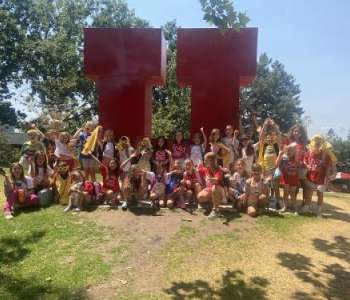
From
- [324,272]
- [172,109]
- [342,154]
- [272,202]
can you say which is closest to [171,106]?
[172,109]

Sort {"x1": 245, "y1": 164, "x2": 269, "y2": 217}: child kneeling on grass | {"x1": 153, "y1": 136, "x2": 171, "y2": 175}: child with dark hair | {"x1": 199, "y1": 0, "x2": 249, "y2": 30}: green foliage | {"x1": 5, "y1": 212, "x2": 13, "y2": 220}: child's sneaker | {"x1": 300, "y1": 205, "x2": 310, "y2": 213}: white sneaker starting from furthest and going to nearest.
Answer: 1. {"x1": 153, "y1": 136, "x2": 171, "y2": 175}: child with dark hair
2. {"x1": 300, "y1": 205, "x2": 310, "y2": 213}: white sneaker
3. {"x1": 5, "y1": 212, "x2": 13, "y2": 220}: child's sneaker
4. {"x1": 245, "y1": 164, "x2": 269, "y2": 217}: child kneeling on grass
5. {"x1": 199, "y1": 0, "x2": 249, "y2": 30}: green foliage

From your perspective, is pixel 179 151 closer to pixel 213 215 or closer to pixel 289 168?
pixel 213 215

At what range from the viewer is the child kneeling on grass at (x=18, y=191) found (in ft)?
27.9

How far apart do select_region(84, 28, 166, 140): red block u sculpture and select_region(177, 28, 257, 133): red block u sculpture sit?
645 millimetres

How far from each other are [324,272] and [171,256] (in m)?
2.17

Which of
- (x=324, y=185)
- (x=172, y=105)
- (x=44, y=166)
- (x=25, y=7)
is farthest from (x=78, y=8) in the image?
(x=324, y=185)

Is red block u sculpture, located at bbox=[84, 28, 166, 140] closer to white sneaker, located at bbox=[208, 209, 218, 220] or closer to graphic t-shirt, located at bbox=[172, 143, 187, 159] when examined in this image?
graphic t-shirt, located at bbox=[172, 143, 187, 159]

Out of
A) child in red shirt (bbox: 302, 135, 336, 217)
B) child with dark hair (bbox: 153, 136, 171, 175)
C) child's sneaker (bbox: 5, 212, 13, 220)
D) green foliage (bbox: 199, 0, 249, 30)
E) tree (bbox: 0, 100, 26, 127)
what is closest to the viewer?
green foliage (bbox: 199, 0, 249, 30)

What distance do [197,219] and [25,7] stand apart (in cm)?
2728

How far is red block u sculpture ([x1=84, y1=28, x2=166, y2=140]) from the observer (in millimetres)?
9781

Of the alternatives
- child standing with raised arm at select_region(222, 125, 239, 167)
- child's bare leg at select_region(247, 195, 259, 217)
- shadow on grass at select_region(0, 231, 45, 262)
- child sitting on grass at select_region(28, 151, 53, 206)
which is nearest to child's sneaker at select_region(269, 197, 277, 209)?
child's bare leg at select_region(247, 195, 259, 217)

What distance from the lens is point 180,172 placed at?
8.30 metres

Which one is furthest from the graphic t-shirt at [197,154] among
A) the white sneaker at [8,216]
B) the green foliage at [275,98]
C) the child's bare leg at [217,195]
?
the green foliage at [275,98]

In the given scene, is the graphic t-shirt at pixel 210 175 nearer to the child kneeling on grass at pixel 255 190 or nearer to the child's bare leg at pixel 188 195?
the child's bare leg at pixel 188 195
